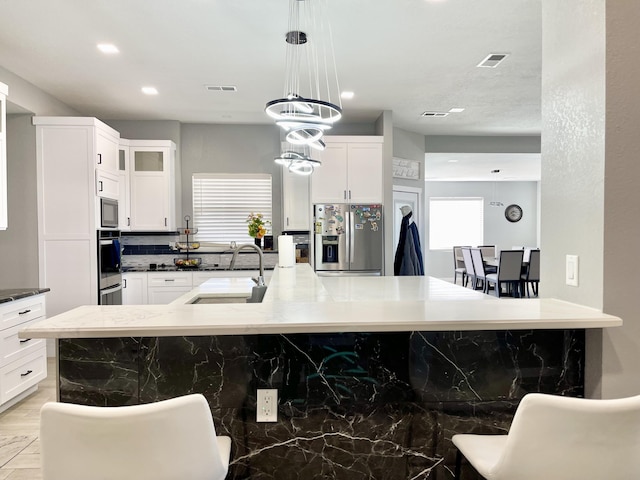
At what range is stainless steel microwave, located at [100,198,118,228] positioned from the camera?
4543mm

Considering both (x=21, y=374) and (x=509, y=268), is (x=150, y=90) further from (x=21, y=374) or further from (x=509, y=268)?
(x=509, y=268)

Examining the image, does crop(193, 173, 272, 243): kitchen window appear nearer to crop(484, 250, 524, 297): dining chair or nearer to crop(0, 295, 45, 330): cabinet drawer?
crop(0, 295, 45, 330): cabinet drawer

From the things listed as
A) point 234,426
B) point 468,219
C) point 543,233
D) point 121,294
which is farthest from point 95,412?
point 468,219

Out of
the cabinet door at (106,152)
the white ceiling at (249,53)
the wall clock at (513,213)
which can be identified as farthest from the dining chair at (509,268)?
the cabinet door at (106,152)

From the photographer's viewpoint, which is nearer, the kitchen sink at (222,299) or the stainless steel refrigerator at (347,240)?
the kitchen sink at (222,299)

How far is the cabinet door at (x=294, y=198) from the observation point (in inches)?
215

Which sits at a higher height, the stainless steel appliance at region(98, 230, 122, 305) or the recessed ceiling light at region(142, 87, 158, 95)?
the recessed ceiling light at region(142, 87, 158, 95)

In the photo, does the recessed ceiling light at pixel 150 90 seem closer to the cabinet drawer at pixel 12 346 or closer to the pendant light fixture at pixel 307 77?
the pendant light fixture at pixel 307 77

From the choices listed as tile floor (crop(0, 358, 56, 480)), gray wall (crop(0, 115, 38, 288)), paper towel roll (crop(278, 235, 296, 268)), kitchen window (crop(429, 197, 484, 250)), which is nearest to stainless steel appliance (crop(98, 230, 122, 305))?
gray wall (crop(0, 115, 38, 288))

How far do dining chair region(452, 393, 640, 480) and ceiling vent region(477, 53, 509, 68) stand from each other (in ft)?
11.0

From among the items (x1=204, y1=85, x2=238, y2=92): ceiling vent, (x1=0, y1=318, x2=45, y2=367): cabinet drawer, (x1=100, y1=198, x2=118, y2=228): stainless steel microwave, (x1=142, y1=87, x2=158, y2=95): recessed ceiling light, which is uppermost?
(x1=204, y1=85, x2=238, y2=92): ceiling vent

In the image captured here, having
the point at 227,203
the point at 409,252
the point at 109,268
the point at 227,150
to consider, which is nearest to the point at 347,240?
the point at 409,252

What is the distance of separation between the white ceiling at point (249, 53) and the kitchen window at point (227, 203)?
0.94 m

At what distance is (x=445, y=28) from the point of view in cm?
314
